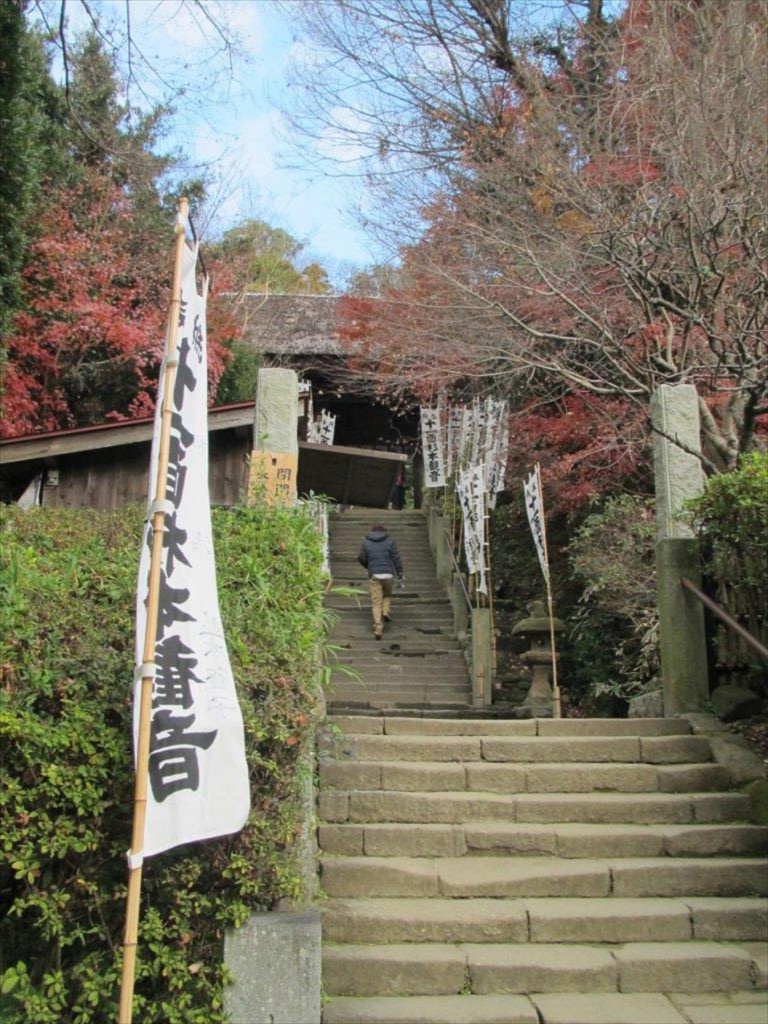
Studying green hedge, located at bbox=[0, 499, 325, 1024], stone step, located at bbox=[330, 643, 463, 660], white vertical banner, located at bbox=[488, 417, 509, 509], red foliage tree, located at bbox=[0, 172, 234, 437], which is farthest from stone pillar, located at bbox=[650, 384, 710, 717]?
red foliage tree, located at bbox=[0, 172, 234, 437]

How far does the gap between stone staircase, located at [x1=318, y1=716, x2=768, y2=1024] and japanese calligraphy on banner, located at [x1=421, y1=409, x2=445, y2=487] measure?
10520 mm

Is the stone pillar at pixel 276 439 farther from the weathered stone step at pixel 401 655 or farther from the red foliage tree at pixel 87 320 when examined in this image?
the red foliage tree at pixel 87 320

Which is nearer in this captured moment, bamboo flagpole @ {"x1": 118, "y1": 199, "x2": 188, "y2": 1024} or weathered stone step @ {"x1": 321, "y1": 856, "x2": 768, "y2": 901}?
bamboo flagpole @ {"x1": 118, "y1": 199, "x2": 188, "y2": 1024}

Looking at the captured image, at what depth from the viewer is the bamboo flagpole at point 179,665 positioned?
3.23 metres

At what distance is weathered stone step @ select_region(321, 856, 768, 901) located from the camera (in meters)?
4.85

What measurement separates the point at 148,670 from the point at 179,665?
8.4 inches

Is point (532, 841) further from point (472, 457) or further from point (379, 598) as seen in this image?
point (472, 457)

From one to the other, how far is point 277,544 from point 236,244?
17019 millimetres

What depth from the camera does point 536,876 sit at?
4898mm

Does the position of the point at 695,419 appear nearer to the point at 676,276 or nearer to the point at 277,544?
the point at 676,276

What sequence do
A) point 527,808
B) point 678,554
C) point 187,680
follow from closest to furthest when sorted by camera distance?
point 187,680 < point 527,808 < point 678,554

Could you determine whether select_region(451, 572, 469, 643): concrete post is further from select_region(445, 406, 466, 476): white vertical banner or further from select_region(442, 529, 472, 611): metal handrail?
select_region(445, 406, 466, 476): white vertical banner

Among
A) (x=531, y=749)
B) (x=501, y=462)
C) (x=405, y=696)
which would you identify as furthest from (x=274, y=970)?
(x=501, y=462)

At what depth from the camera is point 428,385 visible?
14.8 metres
